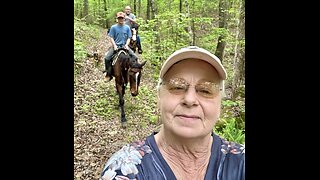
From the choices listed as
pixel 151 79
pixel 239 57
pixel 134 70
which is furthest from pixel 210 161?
pixel 151 79

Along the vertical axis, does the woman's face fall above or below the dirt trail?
above

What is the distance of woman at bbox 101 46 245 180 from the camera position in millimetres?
912

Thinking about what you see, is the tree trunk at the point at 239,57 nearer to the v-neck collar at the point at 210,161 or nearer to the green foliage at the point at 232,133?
the green foliage at the point at 232,133

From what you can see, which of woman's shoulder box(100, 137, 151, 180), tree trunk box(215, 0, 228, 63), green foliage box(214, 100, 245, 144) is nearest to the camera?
woman's shoulder box(100, 137, 151, 180)

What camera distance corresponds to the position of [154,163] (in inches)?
36.7

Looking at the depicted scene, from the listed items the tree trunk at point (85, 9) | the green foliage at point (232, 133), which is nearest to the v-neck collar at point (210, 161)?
the green foliage at point (232, 133)

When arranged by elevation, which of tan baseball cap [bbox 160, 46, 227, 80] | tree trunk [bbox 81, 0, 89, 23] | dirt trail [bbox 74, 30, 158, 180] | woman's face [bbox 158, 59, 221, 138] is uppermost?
tree trunk [bbox 81, 0, 89, 23]

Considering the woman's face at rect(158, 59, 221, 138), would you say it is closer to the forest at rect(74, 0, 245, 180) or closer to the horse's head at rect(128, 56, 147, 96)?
the forest at rect(74, 0, 245, 180)

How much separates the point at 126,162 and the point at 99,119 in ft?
13.8

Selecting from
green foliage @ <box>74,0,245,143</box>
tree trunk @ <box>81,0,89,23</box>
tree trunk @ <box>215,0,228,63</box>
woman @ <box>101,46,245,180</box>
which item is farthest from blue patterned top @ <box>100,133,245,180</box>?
tree trunk @ <box>81,0,89,23</box>

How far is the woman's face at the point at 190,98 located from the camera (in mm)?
919
